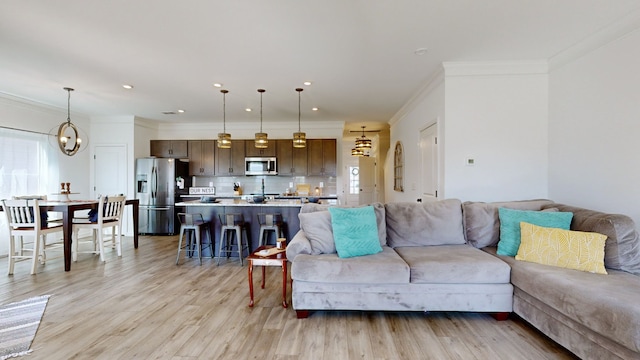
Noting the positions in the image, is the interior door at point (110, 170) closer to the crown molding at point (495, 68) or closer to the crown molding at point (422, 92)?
the crown molding at point (422, 92)

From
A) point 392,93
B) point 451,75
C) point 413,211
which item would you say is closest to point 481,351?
point 413,211

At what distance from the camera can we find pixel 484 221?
125 inches

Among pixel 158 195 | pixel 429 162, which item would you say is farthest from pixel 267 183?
pixel 429 162

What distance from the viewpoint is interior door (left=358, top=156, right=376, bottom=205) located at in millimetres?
10039

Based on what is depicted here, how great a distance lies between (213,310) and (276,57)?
112 inches

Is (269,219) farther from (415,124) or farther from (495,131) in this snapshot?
(495,131)

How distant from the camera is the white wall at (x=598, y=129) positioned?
9.03 feet

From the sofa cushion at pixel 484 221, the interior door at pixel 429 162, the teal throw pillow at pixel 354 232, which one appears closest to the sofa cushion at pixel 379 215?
the teal throw pillow at pixel 354 232

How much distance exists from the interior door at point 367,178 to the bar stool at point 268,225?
19.3ft

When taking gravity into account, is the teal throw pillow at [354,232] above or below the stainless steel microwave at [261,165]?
below

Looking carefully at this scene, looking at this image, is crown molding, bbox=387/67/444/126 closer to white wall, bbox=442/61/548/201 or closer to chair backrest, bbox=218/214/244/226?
white wall, bbox=442/61/548/201

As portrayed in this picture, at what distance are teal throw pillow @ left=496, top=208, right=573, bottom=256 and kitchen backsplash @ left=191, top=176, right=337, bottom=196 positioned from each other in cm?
466

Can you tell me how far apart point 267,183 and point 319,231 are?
4.71 m

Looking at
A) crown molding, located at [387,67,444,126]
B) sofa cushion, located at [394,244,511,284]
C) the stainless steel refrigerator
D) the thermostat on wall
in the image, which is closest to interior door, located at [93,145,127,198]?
the stainless steel refrigerator
